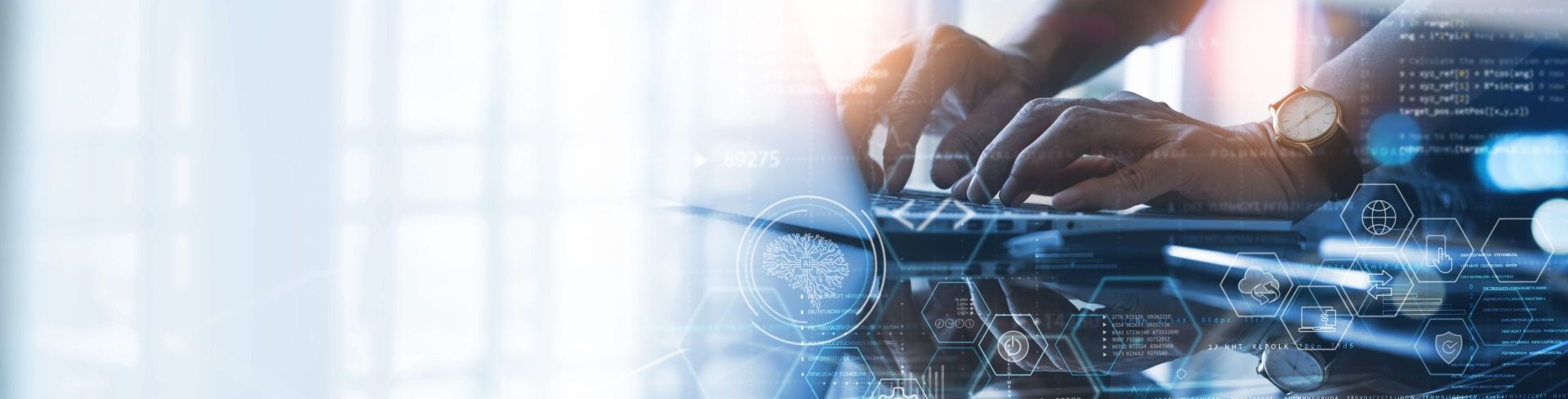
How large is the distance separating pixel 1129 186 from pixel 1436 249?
59 centimetres

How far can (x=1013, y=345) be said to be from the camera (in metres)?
1.26

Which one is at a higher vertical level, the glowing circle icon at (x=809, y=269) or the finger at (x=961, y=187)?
the finger at (x=961, y=187)

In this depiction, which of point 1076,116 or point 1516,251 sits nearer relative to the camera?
point 1076,116

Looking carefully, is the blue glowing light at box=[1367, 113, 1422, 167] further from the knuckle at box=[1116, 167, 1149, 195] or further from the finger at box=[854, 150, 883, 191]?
the finger at box=[854, 150, 883, 191]

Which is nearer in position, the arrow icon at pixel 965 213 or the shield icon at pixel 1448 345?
the arrow icon at pixel 965 213

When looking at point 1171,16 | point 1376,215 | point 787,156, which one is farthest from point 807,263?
point 1376,215

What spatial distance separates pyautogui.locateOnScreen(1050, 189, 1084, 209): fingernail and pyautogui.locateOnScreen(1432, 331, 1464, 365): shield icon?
2.36 feet

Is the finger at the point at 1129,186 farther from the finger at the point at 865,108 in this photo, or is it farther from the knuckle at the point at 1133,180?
the finger at the point at 865,108

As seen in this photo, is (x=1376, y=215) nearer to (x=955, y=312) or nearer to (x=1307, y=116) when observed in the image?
(x=1307, y=116)

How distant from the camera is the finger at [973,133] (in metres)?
1.21

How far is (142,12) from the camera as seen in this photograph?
47.0 inches

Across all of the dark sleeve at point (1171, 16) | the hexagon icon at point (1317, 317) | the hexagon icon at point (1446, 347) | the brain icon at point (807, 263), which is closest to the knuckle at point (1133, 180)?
the dark sleeve at point (1171, 16)

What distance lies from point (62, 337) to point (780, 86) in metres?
1.22

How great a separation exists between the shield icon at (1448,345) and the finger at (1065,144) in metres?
0.69
